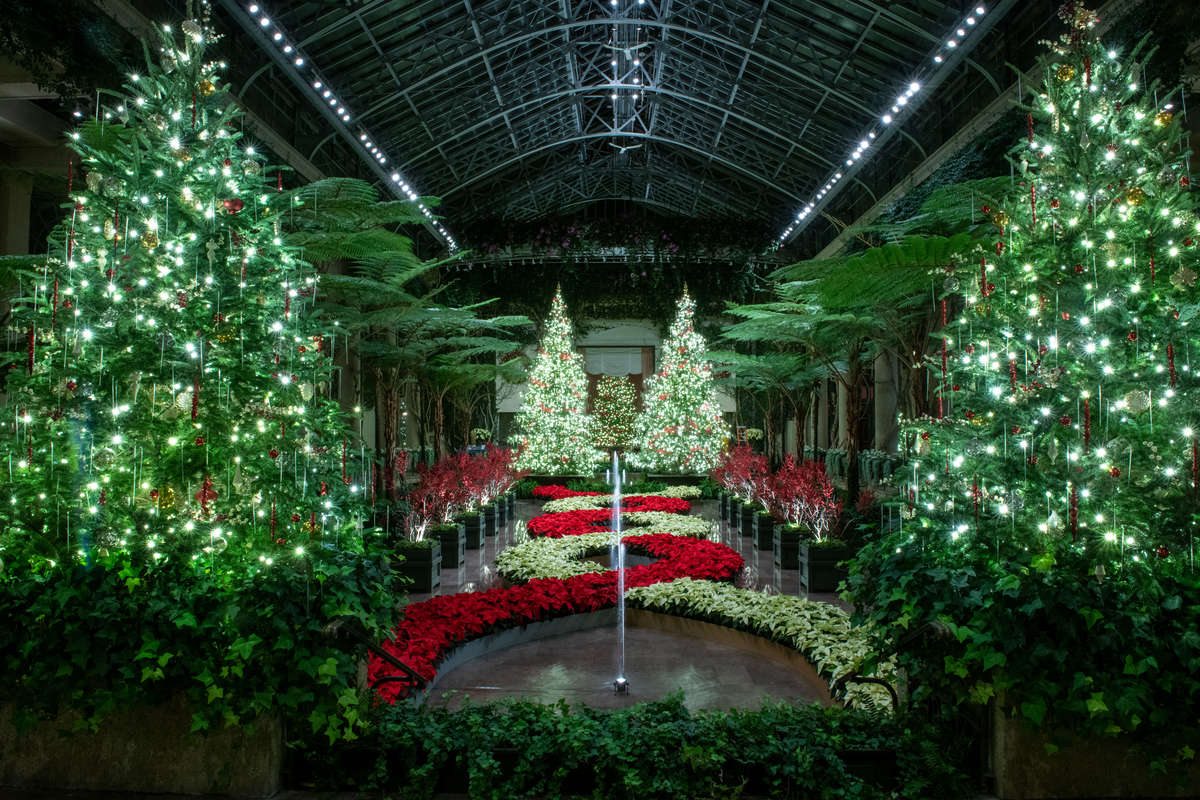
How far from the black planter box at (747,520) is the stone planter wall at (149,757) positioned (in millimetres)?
8938

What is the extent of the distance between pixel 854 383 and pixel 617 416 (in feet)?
51.1

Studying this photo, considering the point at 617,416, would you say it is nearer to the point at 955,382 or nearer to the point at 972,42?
the point at 972,42

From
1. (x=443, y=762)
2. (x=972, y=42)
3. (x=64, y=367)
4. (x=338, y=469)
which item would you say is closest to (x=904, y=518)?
(x=443, y=762)

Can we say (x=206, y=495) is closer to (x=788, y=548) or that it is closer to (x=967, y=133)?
(x=788, y=548)

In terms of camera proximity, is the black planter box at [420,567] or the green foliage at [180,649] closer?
the green foliage at [180,649]

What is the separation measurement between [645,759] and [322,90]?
11.6 metres

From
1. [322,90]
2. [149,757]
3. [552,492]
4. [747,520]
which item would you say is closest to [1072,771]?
[149,757]

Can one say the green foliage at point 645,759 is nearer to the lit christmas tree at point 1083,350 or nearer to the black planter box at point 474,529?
the lit christmas tree at point 1083,350

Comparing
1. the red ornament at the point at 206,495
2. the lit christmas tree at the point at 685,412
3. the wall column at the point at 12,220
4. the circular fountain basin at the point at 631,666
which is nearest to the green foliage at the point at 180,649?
the red ornament at the point at 206,495

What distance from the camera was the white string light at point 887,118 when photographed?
10023 millimetres

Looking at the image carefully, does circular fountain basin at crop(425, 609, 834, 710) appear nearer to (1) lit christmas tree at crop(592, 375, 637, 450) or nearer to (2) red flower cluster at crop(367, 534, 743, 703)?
(2) red flower cluster at crop(367, 534, 743, 703)

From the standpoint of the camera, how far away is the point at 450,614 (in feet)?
19.3

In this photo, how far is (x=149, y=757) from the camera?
10.8 feet

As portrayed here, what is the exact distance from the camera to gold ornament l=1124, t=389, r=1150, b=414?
3637 mm
